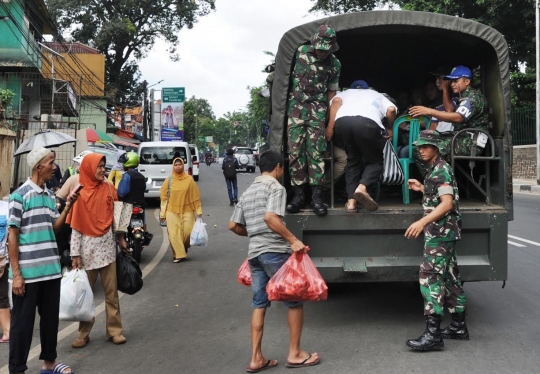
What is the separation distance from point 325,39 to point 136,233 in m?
4.93

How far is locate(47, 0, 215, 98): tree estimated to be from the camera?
3697 centimetres

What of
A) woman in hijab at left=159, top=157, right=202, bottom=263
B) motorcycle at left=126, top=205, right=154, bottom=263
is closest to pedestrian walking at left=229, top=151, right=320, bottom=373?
motorcycle at left=126, top=205, right=154, bottom=263

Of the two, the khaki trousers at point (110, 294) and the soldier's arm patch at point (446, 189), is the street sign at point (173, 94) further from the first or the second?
the soldier's arm patch at point (446, 189)

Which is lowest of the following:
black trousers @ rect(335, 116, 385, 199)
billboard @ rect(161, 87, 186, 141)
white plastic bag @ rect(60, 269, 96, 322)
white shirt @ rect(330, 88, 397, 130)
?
white plastic bag @ rect(60, 269, 96, 322)

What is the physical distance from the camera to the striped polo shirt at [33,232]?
14.1 feet

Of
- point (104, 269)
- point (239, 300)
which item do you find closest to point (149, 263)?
point (239, 300)

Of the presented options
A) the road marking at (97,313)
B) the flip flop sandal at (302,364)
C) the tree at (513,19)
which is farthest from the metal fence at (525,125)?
the flip flop sandal at (302,364)

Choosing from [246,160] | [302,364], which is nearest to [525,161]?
[246,160]

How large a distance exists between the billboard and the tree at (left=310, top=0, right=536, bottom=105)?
94.6ft

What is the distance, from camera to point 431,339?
4844 millimetres

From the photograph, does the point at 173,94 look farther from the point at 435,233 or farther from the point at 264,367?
the point at 264,367

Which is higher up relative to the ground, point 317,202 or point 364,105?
point 364,105

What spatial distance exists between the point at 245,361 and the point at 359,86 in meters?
3.01

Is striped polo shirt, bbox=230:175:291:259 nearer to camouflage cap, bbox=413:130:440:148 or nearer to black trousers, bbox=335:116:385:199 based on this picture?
black trousers, bbox=335:116:385:199
